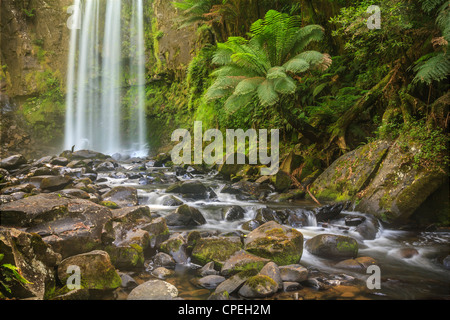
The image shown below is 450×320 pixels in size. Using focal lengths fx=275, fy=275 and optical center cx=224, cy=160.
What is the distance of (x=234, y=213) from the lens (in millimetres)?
4883

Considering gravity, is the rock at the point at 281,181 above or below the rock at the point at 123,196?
above

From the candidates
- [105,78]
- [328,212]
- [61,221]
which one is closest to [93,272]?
[61,221]

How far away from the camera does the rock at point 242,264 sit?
108 inches

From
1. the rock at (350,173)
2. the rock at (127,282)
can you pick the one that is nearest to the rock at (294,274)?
the rock at (127,282)

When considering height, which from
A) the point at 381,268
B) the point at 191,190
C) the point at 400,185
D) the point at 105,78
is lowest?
the point at 381,268

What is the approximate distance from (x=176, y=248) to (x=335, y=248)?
1868mm

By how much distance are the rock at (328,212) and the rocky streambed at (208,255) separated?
2cm

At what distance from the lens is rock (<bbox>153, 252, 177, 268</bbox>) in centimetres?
304

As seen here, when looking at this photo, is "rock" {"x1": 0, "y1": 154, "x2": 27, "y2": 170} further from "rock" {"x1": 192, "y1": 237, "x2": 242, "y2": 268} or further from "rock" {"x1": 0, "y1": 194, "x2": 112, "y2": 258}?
"rock" {"x1": 192, "y1": 237, "x2": 242, "y2": 268}

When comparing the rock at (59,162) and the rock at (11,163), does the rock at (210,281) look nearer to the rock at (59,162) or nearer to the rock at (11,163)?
the rock at (11,163)

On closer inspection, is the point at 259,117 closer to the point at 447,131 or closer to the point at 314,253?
the point at 447,131

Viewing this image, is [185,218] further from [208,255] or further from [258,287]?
[258,287]

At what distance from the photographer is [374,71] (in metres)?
6.45
